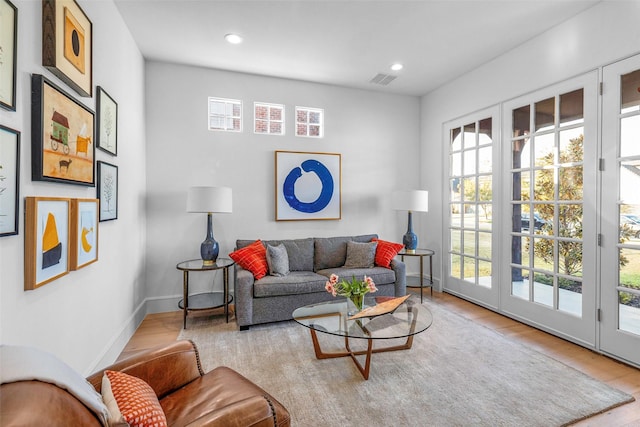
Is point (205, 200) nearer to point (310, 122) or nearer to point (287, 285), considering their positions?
point (287, 285)

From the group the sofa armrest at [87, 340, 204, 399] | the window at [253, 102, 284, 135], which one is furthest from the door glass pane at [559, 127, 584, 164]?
the sofa armrest at [87, 340, 204, 399]

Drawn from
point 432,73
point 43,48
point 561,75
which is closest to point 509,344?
point 561,75

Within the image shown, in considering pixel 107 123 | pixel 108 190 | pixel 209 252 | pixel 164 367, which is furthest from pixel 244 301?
pixel 107 123

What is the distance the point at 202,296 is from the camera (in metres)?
3.66

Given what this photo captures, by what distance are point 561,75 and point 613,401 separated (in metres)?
2.61

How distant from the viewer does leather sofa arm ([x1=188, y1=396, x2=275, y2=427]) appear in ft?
3.62

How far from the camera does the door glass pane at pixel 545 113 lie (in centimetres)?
307

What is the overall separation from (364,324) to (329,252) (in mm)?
1702

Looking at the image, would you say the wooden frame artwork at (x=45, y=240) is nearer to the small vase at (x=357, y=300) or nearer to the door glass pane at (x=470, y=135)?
the small vase at (x=357, y=300)

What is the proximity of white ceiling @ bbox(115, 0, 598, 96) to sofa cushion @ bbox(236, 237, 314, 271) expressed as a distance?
2.05 metres

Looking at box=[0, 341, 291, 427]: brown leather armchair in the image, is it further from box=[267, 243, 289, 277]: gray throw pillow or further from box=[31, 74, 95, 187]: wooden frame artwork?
box=[267, 243, 289, 277]: gray throw pillow

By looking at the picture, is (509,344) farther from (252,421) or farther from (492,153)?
(252,421)

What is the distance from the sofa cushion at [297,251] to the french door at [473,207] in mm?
1948

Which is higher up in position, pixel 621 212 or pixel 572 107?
pixel 572 107
